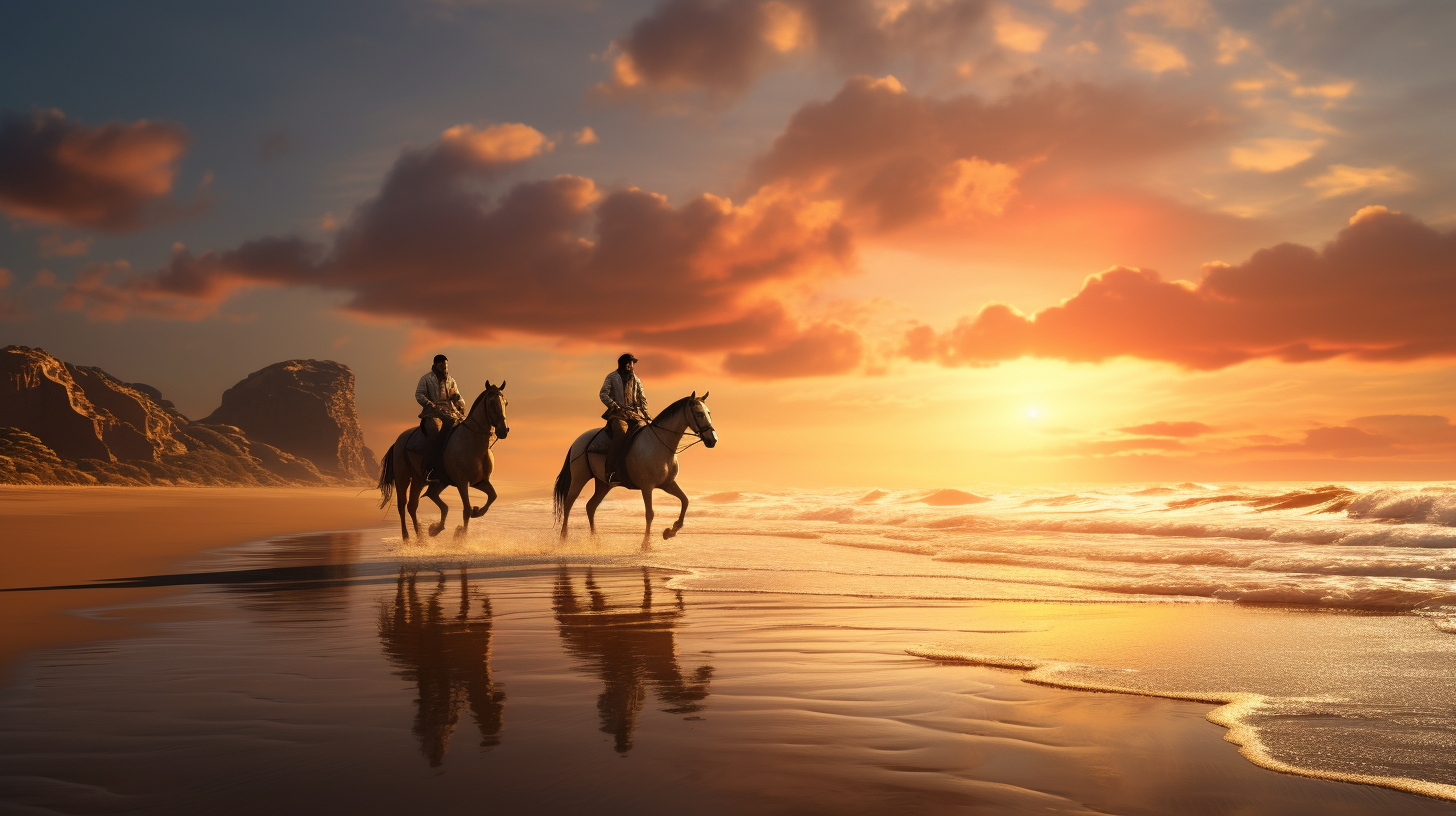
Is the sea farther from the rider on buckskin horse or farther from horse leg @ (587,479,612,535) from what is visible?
the rider on buckskin horse

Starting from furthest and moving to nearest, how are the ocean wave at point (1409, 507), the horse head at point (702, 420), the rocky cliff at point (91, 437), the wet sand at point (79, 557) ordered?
the rocky cliff at point (91, 437)
the ocean wave at point (1409, 507)
the horse head at point (702, 420)
the wet sand at point (79, 557)

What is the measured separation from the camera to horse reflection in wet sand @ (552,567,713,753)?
4012mm

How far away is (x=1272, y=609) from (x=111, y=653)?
10265 millimetres

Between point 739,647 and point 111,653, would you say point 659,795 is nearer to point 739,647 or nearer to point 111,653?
point 739,647

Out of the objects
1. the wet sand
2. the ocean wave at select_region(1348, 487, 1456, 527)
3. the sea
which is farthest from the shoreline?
the ocean wave at select_region(1348, 487, 1456, 527)

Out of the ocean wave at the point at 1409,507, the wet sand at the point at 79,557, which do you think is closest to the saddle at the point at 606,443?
the wet sand at the point at 79,557

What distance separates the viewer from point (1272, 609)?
8.05 meters

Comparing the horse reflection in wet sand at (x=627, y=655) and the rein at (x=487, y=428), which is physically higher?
the rein at (x=487, y=428)

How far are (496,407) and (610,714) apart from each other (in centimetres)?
1218

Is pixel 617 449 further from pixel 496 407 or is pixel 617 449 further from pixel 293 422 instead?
pixel 293 422

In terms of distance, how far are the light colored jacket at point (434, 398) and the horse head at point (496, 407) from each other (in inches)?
51.8

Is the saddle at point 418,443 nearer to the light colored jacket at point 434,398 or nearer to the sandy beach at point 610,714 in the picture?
the light colored jacket at point 434,398

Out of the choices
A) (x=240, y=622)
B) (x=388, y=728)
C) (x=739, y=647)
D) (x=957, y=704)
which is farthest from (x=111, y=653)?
(x=957, y=704)

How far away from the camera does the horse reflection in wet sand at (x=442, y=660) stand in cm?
365
